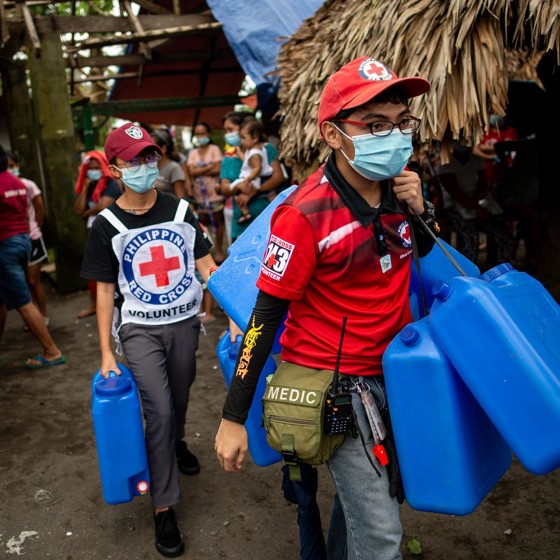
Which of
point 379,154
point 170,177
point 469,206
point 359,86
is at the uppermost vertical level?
point 359,86

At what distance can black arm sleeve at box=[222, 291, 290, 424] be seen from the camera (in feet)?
6.77

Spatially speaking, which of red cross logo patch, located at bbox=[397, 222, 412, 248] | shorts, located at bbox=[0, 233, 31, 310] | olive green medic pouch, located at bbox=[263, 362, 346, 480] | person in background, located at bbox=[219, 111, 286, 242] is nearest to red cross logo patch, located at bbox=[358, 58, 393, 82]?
red cross logo patch, located at bbox=[397, 222, 412, 248]

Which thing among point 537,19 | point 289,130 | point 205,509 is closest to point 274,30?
point 289,130

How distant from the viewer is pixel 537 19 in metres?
3.53

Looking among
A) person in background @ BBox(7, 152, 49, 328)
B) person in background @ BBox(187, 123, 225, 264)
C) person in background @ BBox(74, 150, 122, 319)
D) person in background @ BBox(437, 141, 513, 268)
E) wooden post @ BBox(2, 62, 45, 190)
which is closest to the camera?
person in background @ BBox(7, 152, 49, 328)

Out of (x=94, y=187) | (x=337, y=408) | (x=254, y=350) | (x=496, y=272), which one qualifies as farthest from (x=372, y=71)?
(x=94, y=187)

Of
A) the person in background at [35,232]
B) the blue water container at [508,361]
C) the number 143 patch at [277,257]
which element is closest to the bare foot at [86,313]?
the person in background at [35,232]

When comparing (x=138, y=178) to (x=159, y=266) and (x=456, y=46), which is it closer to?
(x=159, y=266)

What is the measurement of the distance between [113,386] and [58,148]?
19.8ft

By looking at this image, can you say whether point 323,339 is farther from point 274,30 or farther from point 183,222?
point 274,30

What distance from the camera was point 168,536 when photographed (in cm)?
322

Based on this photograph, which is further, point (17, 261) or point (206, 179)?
point (206, 179)

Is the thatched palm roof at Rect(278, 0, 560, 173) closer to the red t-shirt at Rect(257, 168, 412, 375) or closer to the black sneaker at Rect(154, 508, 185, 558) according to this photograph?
the red t-shirt at Rect(257, 168, 412, 375)

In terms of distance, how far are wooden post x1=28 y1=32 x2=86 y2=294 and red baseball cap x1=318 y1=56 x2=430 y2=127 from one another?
22.8 feet
